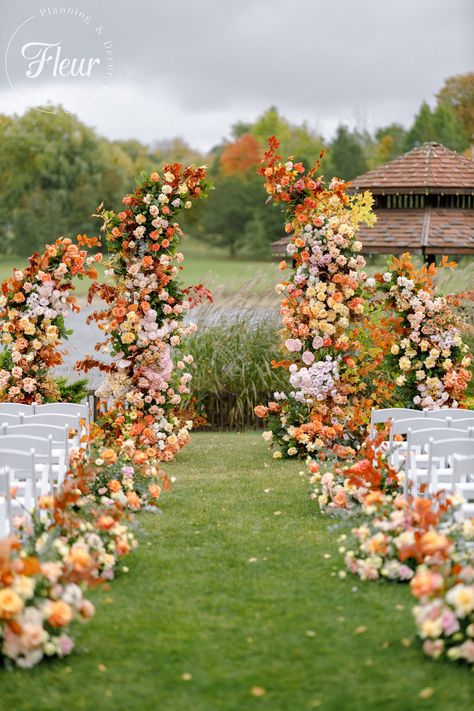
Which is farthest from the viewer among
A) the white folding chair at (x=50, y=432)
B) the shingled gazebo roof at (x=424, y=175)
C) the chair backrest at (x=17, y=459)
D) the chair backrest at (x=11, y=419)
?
the shingled gazebo roof at (x=424, y=175)

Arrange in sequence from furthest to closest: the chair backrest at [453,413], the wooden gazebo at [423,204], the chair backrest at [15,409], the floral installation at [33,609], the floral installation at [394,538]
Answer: the wooden gazebo at [423,204]
the chair backrest at [15,409]
the chair backrest at [453,413]
the floral installation at [394,538]
the floral installation at [33,609]

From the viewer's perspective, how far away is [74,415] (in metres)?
7.50

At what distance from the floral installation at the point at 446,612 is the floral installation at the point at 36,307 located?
5753 millimetres

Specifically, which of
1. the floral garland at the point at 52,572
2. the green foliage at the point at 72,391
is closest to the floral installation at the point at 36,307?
the green foliage at the point at 72,391

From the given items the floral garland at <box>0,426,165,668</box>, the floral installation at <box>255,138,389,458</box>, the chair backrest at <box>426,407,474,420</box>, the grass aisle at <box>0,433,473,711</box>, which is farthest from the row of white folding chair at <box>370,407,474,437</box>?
the floral garland at <box>0,426,165,668</box>

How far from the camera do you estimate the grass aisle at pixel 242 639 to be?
12.3 ft

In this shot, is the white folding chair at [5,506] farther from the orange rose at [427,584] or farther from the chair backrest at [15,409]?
the chair backrest at [15,409]

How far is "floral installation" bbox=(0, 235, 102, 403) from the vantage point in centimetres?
917

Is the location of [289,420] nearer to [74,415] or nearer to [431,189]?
[74,415]

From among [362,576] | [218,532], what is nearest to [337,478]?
[218,532]

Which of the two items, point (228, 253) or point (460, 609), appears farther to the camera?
point (228, 253)

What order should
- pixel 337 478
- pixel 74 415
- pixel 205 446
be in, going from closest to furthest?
1. pixel 337 478
2. pixel 74 415
3. pixel 205 446

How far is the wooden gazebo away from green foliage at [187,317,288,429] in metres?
1.46

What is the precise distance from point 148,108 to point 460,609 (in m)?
47.2
